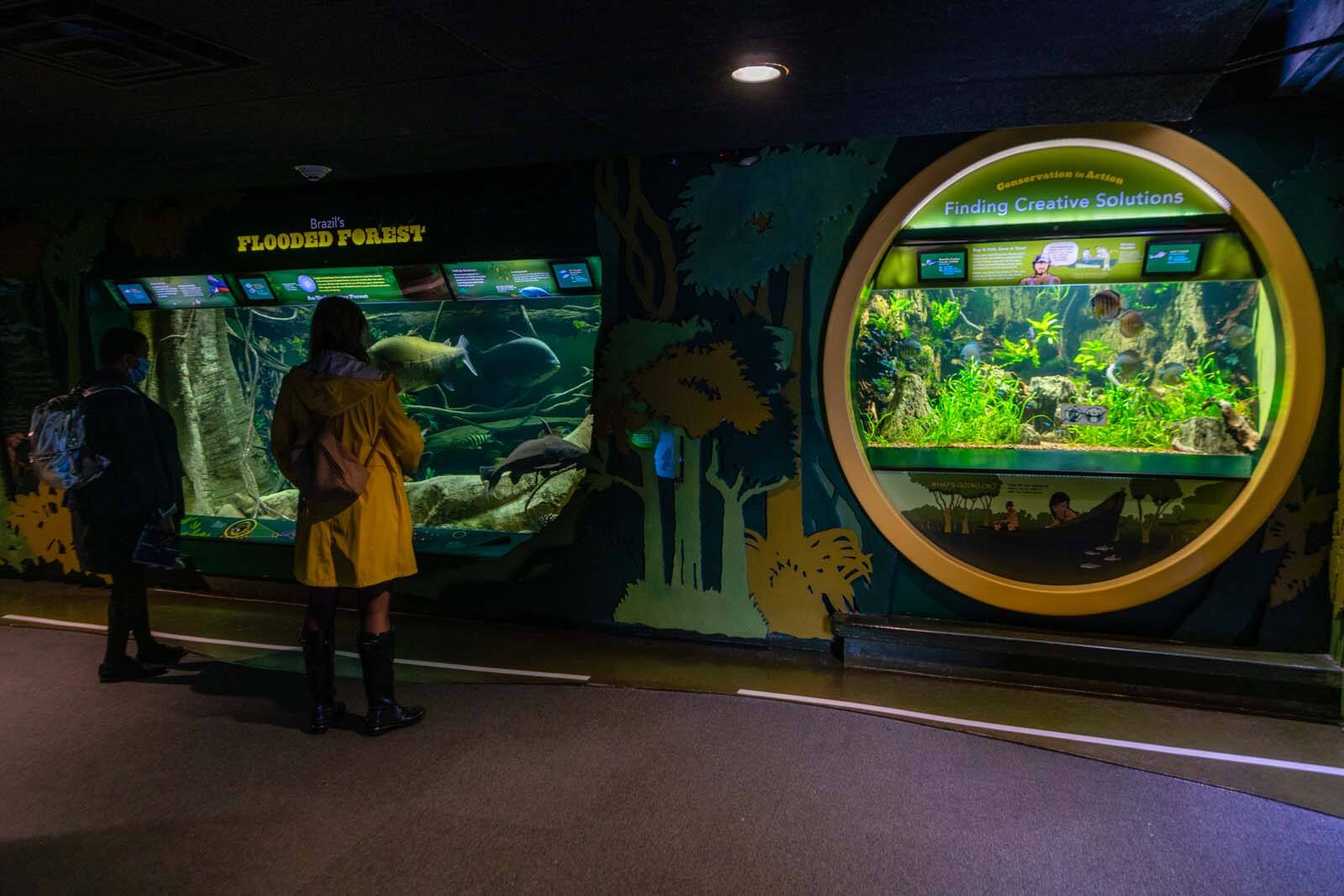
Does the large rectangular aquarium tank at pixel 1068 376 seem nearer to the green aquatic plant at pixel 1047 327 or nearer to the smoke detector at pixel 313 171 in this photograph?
the green aquatic plant at pixel 1047 327

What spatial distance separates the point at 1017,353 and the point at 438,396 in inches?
143

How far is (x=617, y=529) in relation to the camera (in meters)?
4.89

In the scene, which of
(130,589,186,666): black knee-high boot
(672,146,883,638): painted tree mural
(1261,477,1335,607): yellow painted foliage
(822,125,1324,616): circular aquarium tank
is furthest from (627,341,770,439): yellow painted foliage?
(130,589,186,666): black knee-high boot

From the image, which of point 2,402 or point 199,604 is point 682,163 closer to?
point 199,604

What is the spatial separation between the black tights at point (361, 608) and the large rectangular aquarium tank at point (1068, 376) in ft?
8.35

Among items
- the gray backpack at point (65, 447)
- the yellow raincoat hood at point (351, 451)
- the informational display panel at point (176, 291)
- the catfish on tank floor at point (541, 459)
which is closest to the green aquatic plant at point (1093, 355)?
the catfish on tank floor at point (541, 459)

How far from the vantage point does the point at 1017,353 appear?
4270 mm

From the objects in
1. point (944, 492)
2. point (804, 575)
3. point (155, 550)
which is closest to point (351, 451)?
point (155, 550)

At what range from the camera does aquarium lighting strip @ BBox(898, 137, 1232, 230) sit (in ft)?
12.6

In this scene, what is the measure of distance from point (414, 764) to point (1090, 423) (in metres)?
3.52

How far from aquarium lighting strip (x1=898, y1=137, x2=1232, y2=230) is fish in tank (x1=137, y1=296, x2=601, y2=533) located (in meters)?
2.10

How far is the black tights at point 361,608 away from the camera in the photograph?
11.7 ft

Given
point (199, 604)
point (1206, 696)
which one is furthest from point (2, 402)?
point (1206, 696)

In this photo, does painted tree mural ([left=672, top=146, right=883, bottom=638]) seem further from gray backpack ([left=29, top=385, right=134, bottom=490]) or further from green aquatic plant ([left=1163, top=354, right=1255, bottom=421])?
gray backpack ([left=29, top=385, right=134, bottom=490])
